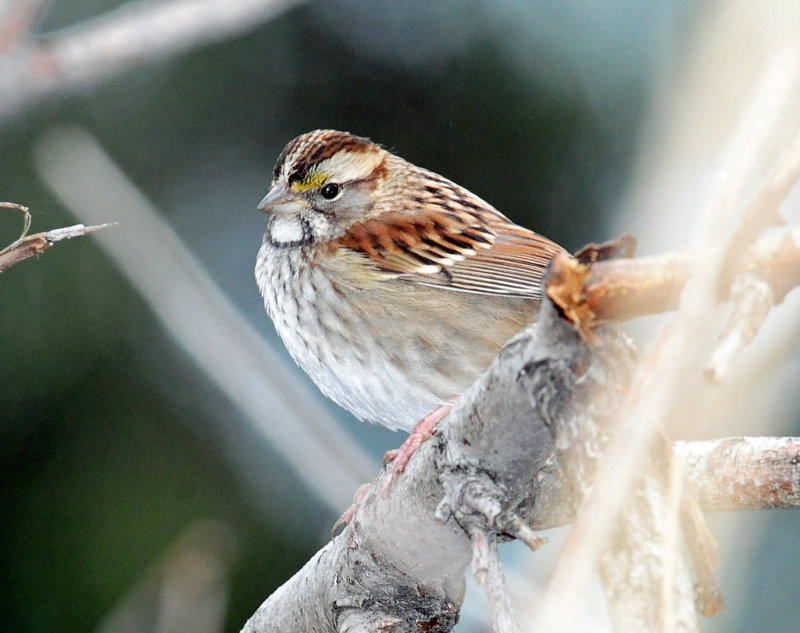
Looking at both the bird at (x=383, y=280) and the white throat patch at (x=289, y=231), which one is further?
the white throat patch at (x=289, y=231)

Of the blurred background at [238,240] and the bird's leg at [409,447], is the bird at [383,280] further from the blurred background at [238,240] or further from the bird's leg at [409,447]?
the bird's leg at [409,447]

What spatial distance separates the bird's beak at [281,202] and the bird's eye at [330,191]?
0.08 m

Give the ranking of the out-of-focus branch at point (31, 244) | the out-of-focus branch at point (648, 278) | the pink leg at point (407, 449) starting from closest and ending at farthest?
the out-of-focus branch at point (648, 278), the out-of-focus branch at point (31, 244), the pink leg at point (407, 449)

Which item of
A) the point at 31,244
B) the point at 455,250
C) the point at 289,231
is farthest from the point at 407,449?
the point at 289,231

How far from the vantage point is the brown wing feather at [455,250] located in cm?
265

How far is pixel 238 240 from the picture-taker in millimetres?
3996

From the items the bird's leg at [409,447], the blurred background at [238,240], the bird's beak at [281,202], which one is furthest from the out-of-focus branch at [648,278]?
the bird's beak at [281,202]

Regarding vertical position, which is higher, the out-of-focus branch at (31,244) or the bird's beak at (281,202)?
the out-of-focus branch at (31,244)

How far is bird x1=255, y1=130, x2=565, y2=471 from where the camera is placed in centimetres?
253

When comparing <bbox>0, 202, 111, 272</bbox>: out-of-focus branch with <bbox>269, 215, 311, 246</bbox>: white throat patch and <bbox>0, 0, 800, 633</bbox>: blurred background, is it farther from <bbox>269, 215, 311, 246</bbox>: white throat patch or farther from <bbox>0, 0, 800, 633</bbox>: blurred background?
<bbox>269, 215, 311, 246</bbox>: white throat patch

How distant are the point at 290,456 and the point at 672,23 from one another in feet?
6.13

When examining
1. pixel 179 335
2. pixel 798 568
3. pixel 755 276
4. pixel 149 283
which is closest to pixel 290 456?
pixel 179 335

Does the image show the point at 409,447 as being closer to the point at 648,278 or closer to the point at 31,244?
the point at 31,244

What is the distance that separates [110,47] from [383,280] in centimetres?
141
